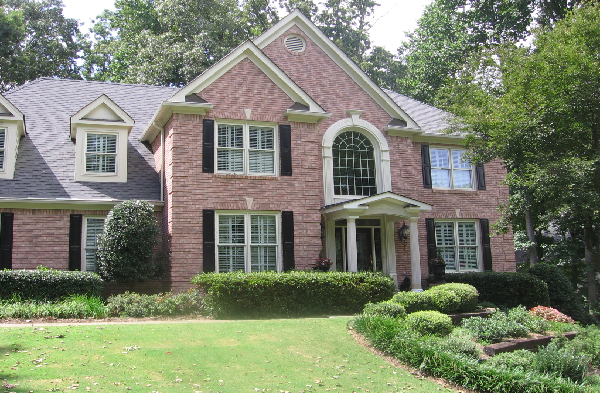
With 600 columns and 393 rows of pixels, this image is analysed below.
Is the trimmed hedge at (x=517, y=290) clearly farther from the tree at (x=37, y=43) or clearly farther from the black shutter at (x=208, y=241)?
the tree at (x=37, y=43)

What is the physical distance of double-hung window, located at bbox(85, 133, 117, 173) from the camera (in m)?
16.7

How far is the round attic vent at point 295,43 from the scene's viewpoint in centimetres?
1869

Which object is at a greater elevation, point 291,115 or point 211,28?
point 211,28

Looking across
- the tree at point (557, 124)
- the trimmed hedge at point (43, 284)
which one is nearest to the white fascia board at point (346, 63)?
the tree at point (557, 124)

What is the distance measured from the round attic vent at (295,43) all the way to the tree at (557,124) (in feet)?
20.3

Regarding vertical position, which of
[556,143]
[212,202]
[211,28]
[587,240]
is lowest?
[587,240]

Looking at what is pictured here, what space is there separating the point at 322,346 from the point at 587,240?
959 centimetres

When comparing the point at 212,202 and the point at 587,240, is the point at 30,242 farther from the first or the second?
the point at 587,240

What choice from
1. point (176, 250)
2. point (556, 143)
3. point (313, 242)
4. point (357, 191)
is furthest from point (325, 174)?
point (556, 143)

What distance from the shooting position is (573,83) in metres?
14.0

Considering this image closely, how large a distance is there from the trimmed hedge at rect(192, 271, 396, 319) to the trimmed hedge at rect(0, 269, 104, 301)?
8.96 ft

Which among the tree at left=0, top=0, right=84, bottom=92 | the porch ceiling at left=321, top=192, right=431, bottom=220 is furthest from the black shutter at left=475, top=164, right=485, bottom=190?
the tree at left=0, top=0, right=84, bottom=92

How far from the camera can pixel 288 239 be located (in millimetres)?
15930

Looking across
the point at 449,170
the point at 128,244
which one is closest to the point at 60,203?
the point at 128,244
